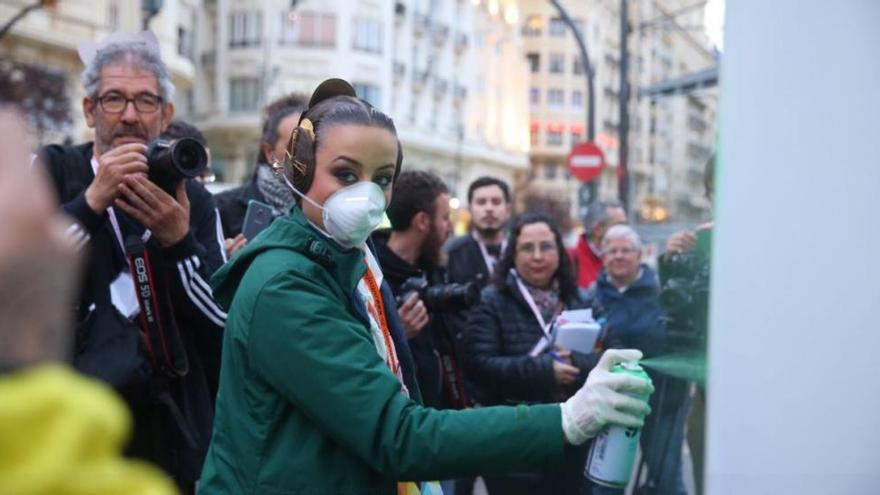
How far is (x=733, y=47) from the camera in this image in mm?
1977

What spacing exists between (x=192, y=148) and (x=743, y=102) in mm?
1767

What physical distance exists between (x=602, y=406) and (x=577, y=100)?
81.4 metres

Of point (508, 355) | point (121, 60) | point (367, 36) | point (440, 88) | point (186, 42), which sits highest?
point (367, 36)

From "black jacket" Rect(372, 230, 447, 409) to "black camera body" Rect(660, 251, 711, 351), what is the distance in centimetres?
A: 124

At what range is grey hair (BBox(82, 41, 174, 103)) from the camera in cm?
350

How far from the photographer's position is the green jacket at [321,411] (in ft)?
6.63

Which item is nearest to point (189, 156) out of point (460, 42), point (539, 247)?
point (539, 247)

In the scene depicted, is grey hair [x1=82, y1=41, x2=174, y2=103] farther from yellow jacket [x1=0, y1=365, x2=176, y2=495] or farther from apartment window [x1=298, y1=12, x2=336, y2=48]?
apartment window [x1=298, y1=12, x2=336, y2=48]

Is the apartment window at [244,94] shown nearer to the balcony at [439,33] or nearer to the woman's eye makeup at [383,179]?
the balcony at [439,33]

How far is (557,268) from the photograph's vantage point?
5.68m

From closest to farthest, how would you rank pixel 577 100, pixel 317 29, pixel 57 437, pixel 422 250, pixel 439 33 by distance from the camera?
pixel 57 437 < pixel 422 250 < pixel 317 29 < pixel 439 33 < pixel 577 100

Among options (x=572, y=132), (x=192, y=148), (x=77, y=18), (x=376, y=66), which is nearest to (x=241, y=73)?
(x=376, y=66)

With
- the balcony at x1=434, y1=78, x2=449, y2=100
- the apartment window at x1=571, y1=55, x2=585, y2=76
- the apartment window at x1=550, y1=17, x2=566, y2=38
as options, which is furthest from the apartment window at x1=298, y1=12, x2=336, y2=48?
the apartment window at x1=571, y1=55, x2=585, y2=76

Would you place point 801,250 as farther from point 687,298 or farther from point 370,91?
point 370,91
